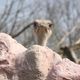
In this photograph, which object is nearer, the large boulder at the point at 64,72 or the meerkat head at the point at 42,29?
the large boulder at the point at 64,72

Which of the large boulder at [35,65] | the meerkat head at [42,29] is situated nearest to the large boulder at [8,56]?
the large boulder at [35,65]

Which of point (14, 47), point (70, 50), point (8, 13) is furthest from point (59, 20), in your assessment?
point (14, 47)

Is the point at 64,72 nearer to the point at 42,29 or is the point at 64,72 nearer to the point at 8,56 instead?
the point at 8,56

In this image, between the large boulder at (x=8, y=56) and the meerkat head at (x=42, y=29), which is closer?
the large boulder at (x=8, y=56)

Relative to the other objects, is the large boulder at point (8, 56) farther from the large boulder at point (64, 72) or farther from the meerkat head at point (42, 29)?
the meerkat head at point (42, 29)

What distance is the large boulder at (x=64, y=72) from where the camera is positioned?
150 cm

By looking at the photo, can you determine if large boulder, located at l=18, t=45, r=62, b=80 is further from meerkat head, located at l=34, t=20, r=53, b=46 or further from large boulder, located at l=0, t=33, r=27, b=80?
meerkat head, located at l=34, t=20, r=53, b=46

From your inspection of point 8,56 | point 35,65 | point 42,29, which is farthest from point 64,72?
point 42,29

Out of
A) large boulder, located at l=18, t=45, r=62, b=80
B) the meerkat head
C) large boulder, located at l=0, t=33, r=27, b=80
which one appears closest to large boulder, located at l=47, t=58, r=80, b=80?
large boulder, located at l=18, t=45, r=62, b=80

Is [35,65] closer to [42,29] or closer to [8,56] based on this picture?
[8,56]

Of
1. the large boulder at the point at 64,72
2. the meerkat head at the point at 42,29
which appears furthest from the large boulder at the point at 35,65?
the meerkat head at the point at 42,29

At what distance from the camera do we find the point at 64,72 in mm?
1522

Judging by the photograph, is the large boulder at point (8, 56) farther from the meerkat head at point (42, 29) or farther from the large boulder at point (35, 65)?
the meerkat head at point (42, 29)

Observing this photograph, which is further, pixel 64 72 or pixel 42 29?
pixel 42 29
